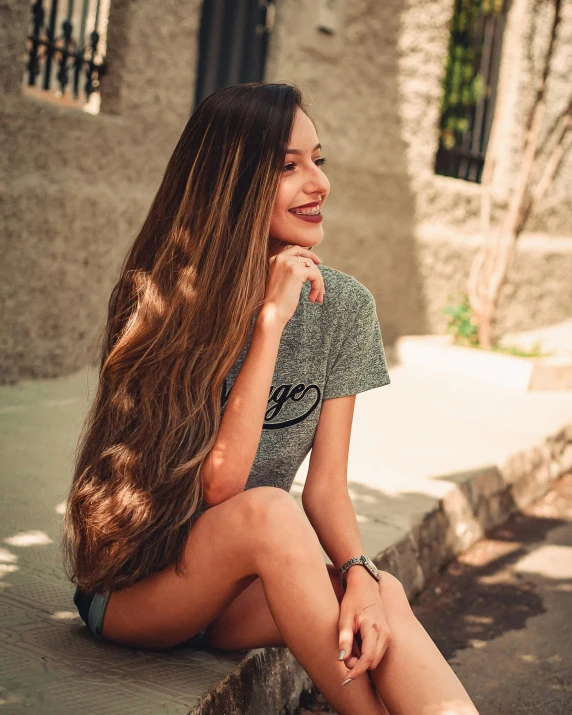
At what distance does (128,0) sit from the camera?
542 centimetres

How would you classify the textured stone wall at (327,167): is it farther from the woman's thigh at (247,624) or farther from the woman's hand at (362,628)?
the woman's hand at (362,628)

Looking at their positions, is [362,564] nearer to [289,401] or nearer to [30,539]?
[289,401]

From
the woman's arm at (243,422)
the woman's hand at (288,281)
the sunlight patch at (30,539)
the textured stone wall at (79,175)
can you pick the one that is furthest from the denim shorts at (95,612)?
the textured stone wall at (79,175)

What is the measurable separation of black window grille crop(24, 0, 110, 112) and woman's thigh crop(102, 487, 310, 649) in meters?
4.01

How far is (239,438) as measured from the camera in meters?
2.09

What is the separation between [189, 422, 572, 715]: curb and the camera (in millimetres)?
2250

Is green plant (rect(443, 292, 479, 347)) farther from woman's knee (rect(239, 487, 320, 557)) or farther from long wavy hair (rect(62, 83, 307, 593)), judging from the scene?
woman's knee (rect(239, 487, 320, 557))

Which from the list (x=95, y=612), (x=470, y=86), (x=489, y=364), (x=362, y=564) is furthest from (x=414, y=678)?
(x=470, y=86)

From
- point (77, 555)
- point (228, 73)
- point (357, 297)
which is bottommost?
point (77, 555)

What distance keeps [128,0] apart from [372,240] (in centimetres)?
287

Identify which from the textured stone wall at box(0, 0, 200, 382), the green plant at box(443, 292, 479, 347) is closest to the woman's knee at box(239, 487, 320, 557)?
the textured stone wall at box(0, 0, 200, 382)

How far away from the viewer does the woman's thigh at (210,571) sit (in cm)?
200

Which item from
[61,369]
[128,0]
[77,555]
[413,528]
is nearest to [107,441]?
[77,555]

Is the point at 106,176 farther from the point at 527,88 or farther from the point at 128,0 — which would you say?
the point at 527,88
